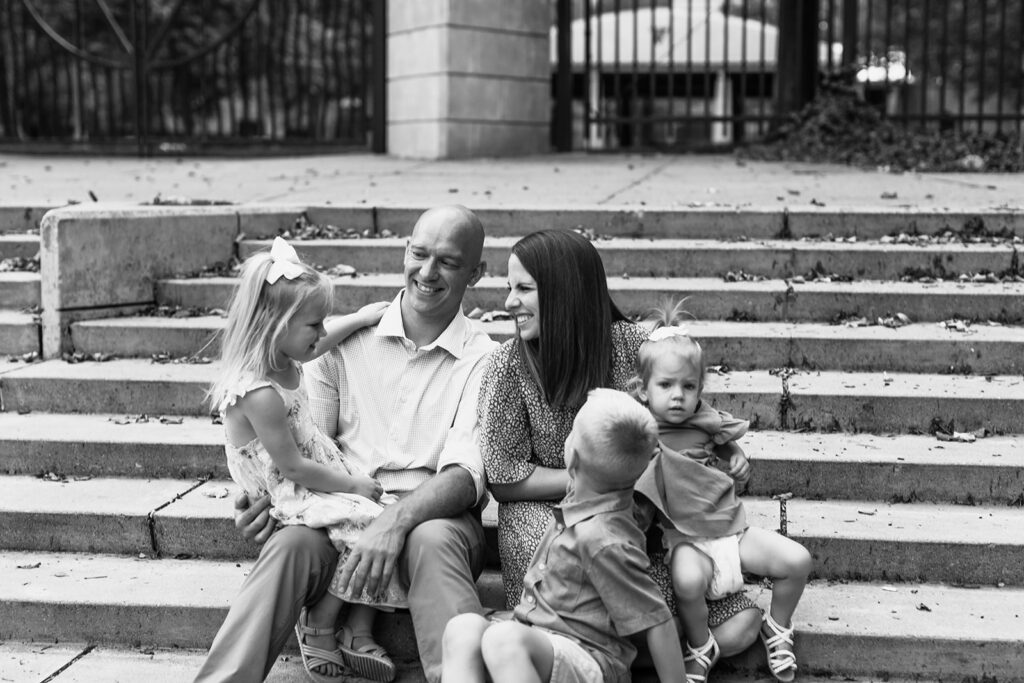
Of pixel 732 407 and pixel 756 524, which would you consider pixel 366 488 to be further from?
pixel 732 407

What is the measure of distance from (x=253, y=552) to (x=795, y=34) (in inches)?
343

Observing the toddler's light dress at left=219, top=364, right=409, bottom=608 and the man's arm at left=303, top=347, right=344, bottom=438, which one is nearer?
the toddler's light dress at left=219, top=364, right=409, bottom=608

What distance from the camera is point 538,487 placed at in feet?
11.9

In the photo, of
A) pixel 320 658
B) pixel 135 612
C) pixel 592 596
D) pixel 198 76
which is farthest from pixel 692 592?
pixel 198 76

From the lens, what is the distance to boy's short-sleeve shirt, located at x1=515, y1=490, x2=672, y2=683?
10.5 ft

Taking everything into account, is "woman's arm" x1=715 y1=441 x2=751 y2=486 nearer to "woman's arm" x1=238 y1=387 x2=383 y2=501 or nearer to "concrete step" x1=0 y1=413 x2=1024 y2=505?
"concrete step" x1=0 y1=413 x2=1024 y2=505

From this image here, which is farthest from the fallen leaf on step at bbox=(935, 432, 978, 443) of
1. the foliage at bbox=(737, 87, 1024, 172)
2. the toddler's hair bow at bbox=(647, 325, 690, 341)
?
the foliage at bbox=(737, 87, 1024, 172)

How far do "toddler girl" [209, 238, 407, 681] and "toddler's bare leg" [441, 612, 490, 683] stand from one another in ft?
1.44

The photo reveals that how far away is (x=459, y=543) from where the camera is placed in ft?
11.6

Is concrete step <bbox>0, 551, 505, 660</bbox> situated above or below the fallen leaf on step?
below

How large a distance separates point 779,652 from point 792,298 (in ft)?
7.56

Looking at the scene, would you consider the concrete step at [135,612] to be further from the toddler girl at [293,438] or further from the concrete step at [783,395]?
the concrete step at [783,395]

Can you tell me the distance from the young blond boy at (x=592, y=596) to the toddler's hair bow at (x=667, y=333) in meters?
0.35

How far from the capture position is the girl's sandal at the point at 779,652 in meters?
3.49
